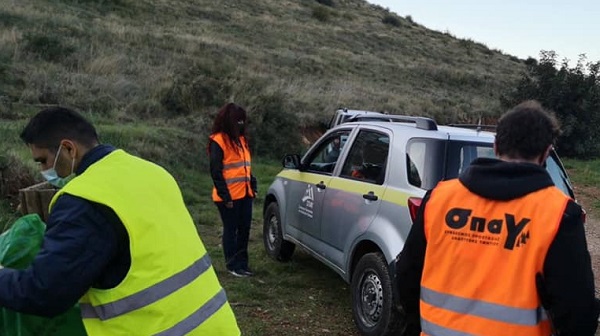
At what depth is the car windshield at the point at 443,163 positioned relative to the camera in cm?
455

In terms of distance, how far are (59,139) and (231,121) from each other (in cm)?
395

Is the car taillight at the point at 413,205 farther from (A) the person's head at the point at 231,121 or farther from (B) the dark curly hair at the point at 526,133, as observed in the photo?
(A) the person's head at the point at 231,121

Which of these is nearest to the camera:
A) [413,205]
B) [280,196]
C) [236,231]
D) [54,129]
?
[54,129]

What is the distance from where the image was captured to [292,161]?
677 centimetres

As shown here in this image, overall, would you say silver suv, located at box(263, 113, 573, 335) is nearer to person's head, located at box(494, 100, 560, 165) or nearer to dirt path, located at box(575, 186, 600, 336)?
person's head, located at box(494, 100, 560, 165)

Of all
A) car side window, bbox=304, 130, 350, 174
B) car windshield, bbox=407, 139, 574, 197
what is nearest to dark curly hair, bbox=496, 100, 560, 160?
car windshield, bbox=407, 139, 574, 197

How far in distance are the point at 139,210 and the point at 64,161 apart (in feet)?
1.34

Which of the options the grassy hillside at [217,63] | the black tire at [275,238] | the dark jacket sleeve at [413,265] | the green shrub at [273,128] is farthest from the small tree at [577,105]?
the dark jacket sleeve at [413,265]

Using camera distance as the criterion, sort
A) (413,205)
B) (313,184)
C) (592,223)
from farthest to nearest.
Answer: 1. (592,223)
2. (313,184)
3. (413,205)

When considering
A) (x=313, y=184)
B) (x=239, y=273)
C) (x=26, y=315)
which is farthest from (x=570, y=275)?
(x=239, y=273)

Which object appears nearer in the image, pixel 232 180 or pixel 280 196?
pixel 232 180

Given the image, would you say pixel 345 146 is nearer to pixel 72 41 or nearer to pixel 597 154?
pixel 72 41

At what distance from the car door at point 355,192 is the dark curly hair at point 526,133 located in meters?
2.64

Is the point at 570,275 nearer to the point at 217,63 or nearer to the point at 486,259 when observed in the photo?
the point at 486,259
